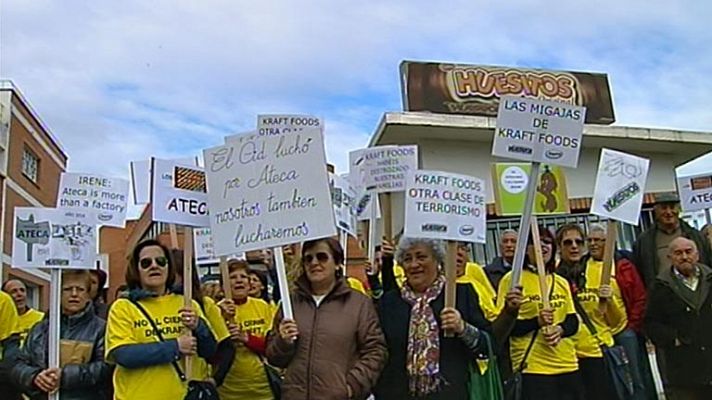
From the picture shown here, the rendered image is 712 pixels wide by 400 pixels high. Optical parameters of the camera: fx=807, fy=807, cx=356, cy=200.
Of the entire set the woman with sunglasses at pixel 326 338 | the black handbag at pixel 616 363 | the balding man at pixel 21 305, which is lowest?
the black handbag at pixel 616 363

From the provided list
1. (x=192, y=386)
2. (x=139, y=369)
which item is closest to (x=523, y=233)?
(x=192, y=386)

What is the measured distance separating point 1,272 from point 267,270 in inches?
766

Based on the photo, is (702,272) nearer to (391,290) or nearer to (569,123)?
(569,123)

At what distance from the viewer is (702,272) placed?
19.3 feet

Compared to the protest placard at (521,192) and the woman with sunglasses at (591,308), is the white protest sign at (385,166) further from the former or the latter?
the woman with sunglasses at (591,308)

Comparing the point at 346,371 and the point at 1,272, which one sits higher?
the point at 1,272

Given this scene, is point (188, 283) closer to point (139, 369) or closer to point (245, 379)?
point (139, 369)

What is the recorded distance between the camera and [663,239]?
645cm

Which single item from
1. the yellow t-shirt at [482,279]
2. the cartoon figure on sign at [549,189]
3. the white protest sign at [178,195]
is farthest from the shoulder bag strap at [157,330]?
the cartoon figure on sign at [549,189]

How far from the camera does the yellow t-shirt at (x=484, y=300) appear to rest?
528 cm

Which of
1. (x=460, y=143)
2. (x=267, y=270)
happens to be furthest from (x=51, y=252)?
(x=460, y=143)

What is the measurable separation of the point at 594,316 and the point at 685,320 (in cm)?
63

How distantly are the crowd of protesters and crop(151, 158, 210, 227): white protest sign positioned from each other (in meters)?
0.28

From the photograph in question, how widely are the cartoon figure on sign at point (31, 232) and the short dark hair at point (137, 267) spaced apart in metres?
1.02
